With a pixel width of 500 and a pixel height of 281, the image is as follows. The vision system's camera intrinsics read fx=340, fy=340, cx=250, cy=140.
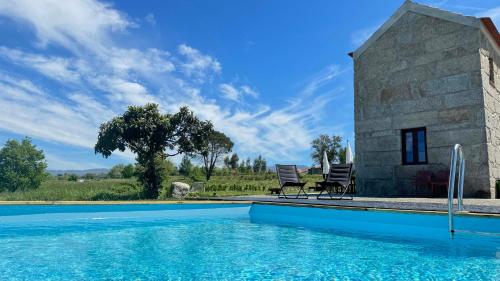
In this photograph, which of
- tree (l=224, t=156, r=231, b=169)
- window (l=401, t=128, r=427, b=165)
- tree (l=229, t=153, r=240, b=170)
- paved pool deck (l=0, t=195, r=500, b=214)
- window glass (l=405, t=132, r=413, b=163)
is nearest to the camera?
paved pool deck (l=0, t=195, r=500, b=214)

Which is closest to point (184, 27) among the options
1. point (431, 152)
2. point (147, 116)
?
point (147, 116)

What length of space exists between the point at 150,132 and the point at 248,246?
→ 14159 mm

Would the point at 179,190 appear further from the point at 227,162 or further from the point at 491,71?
the point at 227,162

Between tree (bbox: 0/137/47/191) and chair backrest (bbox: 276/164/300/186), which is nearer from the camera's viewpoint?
chair backrest (bbox: 276/164/300/186)

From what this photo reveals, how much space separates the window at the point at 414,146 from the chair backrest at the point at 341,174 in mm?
2392

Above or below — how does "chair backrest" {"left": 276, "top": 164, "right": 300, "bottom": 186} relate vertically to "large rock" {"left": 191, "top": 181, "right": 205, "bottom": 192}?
above

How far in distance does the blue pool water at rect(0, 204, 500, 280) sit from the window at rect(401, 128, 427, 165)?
4966 mm

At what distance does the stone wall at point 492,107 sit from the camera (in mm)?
8727

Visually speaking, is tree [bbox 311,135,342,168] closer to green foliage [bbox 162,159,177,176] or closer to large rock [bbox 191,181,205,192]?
large rock [bbox 191,181,205,192]

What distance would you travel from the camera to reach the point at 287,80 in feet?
59.3

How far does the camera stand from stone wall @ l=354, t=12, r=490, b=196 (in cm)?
880

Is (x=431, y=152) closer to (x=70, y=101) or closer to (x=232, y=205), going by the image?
(x=232, y=205)

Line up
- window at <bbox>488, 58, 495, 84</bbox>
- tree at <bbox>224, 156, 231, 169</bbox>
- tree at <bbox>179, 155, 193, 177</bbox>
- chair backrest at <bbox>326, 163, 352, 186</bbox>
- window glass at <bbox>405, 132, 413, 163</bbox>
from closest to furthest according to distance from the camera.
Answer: chair backrest at <bbox>326, 163, 352, 186</bbox> → window at <bbox>488, 58, 495, 84</bbox> → window glass at <bbox>405, 132, 413, 163</bbox> → tree at <bbox>179, 155, 193, 177</bbox> → tree at <bbox>224, 156, 231, 169</bbox>

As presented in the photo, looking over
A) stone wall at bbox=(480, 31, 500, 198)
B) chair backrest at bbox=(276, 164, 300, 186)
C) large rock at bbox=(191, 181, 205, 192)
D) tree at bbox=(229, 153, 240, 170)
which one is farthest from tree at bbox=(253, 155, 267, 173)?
stone wall at bbox=(480, 31, 500, 198)
